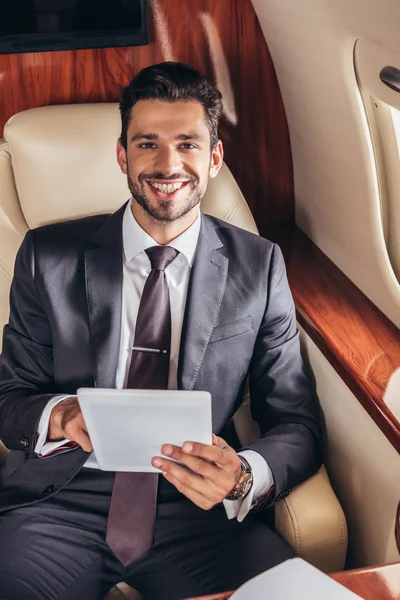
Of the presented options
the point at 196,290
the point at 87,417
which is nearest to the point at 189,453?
the point at 87,417

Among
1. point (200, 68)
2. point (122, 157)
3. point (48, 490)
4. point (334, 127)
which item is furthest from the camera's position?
point (200, 68)

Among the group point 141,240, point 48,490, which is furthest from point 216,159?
point 48,490

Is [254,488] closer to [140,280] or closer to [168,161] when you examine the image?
[140,280]

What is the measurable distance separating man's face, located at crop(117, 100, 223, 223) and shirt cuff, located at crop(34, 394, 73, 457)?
0.48 metres

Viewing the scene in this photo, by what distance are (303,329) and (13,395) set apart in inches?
30.0

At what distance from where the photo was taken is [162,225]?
1.73m

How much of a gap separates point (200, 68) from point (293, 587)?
1597 millimetres

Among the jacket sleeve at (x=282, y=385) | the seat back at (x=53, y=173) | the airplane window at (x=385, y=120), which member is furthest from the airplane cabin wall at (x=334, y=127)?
the seat back at (x=53, y=173)

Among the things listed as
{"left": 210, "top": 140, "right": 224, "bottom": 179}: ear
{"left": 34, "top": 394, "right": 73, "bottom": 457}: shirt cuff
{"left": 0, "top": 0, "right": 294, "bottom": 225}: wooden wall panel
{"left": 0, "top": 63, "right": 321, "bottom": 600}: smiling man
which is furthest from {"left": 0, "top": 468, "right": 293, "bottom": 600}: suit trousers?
{"left": 0, "top": 0, "right": 294, "bottom": 225}: wooden wall panel

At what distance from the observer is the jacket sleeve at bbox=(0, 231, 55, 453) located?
1711 millimetres

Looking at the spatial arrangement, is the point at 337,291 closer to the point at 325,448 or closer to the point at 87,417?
the point at 325,448

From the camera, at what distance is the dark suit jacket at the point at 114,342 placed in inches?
66.0

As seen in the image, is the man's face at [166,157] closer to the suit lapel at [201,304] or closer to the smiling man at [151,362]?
the smiling man at [151,362]

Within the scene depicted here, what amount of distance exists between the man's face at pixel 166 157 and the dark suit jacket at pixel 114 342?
0.12 m
